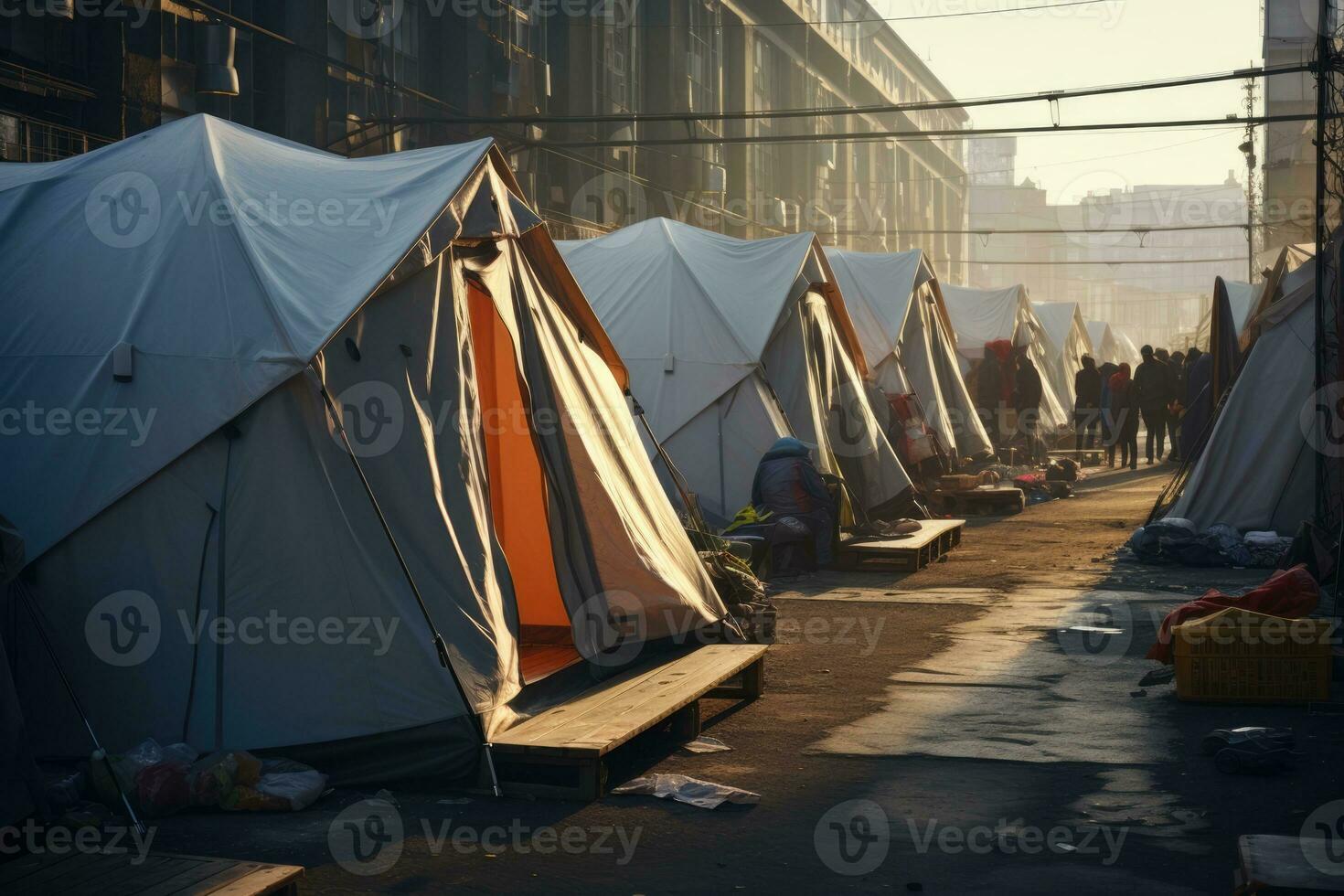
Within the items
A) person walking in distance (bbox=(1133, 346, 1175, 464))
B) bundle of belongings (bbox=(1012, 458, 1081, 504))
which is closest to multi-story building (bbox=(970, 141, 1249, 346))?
person walking in distance (bbox=(1133, 346, 1175, 464))

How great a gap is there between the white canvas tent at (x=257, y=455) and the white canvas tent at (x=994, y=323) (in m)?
22.3

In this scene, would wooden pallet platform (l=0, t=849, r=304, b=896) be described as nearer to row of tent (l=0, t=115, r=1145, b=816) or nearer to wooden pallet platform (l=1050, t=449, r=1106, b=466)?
row of tent (l=0, t=115, r=1145, b=816)

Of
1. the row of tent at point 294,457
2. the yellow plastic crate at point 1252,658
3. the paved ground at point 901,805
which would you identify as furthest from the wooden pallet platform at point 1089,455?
the row of tent at point 294,457

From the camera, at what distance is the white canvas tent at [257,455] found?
6.30m

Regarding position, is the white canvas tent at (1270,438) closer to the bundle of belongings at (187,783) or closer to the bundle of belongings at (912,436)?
the bundle of belongings at (912,436)

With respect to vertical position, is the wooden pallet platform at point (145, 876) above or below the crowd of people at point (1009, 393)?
below

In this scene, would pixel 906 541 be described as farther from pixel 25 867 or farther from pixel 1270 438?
pixel 25 867

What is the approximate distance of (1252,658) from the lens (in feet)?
26.0

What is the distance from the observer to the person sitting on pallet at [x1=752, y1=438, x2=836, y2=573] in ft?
43.1

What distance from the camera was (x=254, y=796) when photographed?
5.94 meters

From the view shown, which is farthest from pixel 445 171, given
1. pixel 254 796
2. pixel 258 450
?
pixel 254 796

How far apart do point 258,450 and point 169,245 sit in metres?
1.24

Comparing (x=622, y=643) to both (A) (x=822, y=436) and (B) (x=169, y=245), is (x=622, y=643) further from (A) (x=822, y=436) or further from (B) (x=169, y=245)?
(A) (x=822, y=436)

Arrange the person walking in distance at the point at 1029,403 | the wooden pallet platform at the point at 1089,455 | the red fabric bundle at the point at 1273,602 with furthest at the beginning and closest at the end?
the wooden pallet platform at the point at 1089,455 → the person walking in distance at the point at 1029,403 → the red fabric bundle at the point at 1273,602
